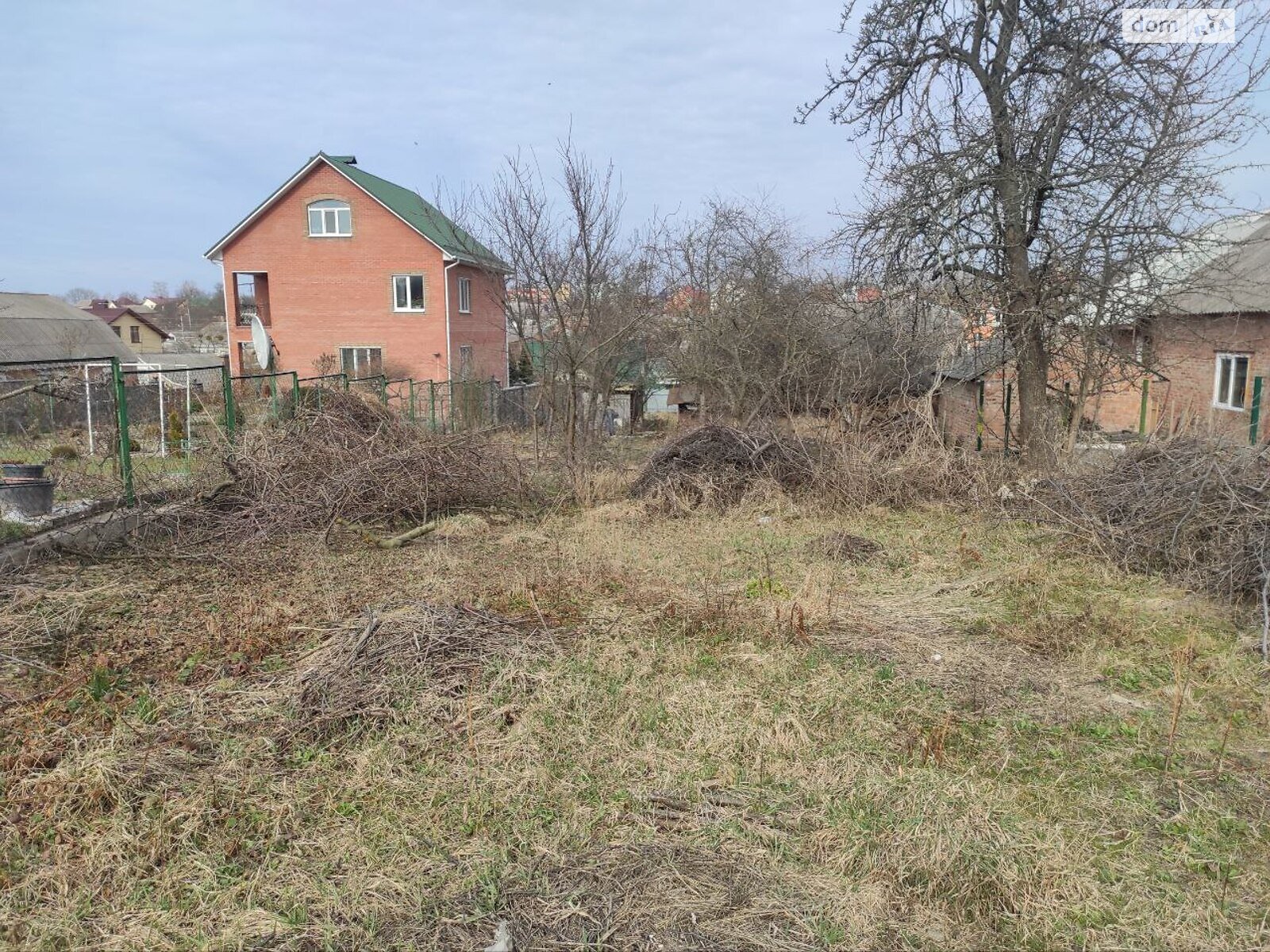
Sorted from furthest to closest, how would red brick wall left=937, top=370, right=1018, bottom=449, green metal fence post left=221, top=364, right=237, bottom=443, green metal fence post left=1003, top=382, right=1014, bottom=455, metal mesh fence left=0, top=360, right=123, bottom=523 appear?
red brick wall left=937, top=370, right=1018, bottom=449, green metal fence post left=1003, top=382, right=1014, bottom=455, green metal fence post left=221, top=364, right=237, bottom=443, metal mesh fence left=0, top=360, right=123, bottom=523

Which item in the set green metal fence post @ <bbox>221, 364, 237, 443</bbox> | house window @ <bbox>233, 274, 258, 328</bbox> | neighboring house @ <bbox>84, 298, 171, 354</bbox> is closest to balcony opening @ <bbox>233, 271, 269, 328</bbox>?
house window @ <bbox>233, 274, 258, 328</bbox>

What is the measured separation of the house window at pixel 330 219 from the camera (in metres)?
27.3

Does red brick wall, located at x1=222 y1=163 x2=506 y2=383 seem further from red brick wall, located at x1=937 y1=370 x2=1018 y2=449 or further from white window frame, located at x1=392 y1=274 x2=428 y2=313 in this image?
red brick wall, located at x1=937 y1=370 x2=1018 y2=449

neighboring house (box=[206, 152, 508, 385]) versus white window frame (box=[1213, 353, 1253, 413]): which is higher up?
neighboring house (box=[206, 152, 508, 385])

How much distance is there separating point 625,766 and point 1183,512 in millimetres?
6144

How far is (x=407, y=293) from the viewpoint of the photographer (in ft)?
90.5

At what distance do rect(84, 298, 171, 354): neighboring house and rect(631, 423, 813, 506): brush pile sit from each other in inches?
2457

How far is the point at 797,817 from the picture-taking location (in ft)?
12.3

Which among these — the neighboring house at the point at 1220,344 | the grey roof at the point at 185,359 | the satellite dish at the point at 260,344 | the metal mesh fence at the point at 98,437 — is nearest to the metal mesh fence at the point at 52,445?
the metal mesh fence at the point at 98,437

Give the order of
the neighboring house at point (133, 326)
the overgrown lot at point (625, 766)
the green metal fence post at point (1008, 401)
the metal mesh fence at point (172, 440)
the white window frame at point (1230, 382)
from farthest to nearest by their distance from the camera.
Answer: the neighboring house at point (133, 326), the white window frame at point (1230, 382), the green metal fence post at point (1008, 401), the metal mesh fence at point (172, 440), the overgrown lot at point (625, 766)

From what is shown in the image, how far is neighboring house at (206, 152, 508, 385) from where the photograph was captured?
27203 mm

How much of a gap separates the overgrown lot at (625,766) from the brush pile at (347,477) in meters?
2.02

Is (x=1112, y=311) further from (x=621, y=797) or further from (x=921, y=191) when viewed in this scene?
(x=621, y=797)

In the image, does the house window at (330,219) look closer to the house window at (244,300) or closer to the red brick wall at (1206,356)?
the house window at (244,300)
